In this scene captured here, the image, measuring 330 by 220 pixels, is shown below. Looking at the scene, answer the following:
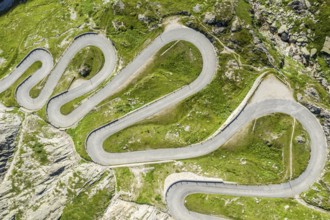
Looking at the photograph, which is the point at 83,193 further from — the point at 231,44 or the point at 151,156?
the point at 231,44

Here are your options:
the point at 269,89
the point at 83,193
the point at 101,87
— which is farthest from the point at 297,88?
the point at 83,193

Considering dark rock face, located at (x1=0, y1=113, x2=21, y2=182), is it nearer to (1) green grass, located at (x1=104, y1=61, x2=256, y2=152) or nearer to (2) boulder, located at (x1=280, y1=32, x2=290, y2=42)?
(1) green grass, located at (x1=104, y1=61, x2=256, y2=152)

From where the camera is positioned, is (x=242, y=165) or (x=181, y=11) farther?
(x=181, y=11)

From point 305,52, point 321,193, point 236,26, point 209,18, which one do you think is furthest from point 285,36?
point 321,193

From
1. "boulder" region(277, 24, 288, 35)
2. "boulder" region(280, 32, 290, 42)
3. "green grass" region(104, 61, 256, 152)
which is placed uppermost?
"boulder" region(277, 24, 288, 35)

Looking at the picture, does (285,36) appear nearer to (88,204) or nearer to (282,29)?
(282,29)

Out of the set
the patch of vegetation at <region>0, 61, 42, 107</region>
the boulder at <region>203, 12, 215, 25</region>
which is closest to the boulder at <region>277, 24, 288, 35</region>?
the boulder at <region>203, 12, 215, 25</region>
